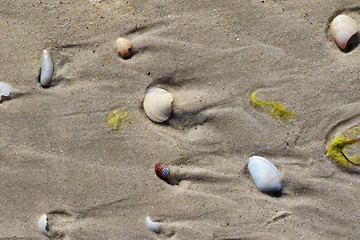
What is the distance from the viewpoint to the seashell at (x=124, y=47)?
2744mm

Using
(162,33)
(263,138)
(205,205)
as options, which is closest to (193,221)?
(205,205)

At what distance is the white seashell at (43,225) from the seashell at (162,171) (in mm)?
1155

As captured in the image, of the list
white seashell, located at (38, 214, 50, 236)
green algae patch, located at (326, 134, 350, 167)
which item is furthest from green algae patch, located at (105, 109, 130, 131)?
green algae patch, located at (326, 134, 350, 167)

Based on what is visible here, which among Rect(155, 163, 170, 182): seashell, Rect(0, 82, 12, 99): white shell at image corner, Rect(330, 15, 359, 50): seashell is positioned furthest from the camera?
Rect(0, 82, 12, 99): white shell at image corner

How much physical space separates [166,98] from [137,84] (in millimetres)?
324

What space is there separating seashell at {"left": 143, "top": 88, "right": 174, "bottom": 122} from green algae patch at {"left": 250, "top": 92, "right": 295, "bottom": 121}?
2.54 feet

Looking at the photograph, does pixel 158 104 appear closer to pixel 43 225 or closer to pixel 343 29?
pixel 43 225

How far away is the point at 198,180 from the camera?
2789 mm

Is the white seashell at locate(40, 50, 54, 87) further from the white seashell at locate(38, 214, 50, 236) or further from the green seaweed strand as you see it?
the green seaweed strand

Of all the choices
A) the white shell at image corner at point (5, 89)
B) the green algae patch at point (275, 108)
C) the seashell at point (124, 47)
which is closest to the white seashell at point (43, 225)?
the white shell at image corner at point (5, 89)

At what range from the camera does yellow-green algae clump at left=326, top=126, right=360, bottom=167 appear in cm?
264

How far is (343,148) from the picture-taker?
2652mm

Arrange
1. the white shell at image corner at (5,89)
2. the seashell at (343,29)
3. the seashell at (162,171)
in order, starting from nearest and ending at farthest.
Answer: the seashell at (343,29), the seashell at (162,171), the white shell at image corner at (5,89)

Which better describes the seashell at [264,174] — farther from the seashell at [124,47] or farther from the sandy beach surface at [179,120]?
the seashell at [124,47]
